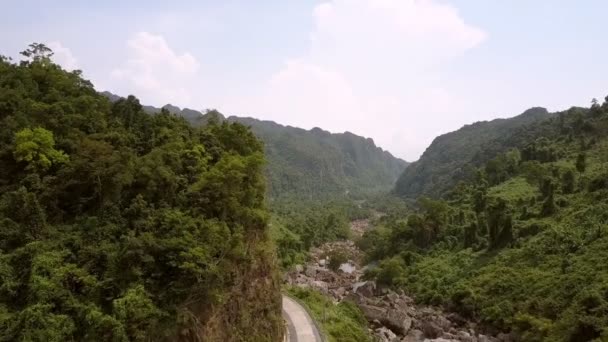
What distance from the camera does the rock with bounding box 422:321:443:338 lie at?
116ft

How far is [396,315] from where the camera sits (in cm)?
3828

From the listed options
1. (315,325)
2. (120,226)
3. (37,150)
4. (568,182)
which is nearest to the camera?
(120,226)

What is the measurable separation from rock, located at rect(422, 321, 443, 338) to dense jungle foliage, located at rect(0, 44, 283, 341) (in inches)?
592

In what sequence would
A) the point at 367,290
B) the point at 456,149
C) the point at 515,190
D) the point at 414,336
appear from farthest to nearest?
the point at 456,149 → the point at 515,190 → the point at 367,290 → the point at 414,336

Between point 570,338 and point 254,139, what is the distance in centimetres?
2280

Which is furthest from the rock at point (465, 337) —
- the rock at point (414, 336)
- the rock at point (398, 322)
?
the rock at point (398, 322)

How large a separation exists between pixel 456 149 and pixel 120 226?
158 metres

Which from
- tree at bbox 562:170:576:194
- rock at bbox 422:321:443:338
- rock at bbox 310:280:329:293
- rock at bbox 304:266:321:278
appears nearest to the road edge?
rock at bbox 422:321:443:338

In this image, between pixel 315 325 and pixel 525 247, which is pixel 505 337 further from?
pixel 315 325

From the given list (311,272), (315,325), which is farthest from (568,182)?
(315,325)

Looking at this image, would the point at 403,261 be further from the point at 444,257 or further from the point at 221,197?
the point at 221,197

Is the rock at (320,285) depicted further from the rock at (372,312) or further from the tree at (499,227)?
the tree at (499,227)

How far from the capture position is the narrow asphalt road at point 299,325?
27.6m

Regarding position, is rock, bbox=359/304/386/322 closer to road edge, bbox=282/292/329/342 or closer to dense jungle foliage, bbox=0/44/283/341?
road edge, bbox=282/292/329/342
